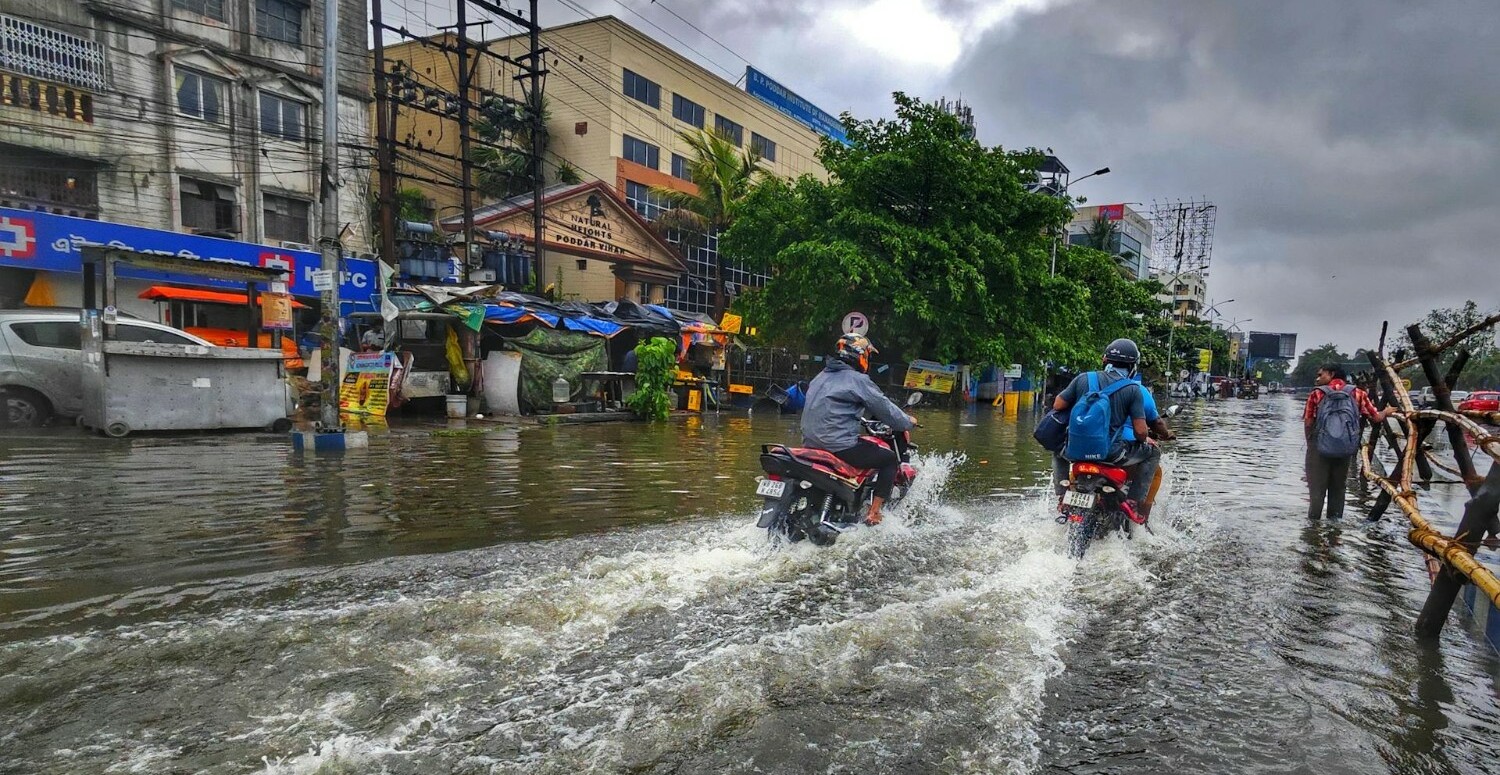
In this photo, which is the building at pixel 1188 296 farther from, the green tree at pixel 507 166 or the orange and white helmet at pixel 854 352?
the orange and white helmet at pixel 854 352

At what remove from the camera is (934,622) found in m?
4.31

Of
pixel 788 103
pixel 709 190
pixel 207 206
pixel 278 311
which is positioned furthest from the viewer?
pixel 788 103

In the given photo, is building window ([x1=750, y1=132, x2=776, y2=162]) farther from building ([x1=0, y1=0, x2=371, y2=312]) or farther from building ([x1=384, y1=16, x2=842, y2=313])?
building ([x1=0, y1=0, x2=371, y2=312])

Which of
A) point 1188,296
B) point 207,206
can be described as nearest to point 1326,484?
point 207,206

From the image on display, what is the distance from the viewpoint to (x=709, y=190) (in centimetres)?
3017

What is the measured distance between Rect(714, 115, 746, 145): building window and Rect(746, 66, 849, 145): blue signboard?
2146mm

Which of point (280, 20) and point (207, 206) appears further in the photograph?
point (280, 20)

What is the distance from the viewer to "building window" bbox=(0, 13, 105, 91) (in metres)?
15.9

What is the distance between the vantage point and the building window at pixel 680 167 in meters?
34.1

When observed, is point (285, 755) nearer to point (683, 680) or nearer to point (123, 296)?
point (683, 680)

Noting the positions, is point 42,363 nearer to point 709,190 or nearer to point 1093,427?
point 1093,427

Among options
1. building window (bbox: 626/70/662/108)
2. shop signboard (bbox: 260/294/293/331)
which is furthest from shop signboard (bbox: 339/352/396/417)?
building window (bbox: 626/70/662/108)

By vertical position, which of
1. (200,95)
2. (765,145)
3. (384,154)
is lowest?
(384,154)

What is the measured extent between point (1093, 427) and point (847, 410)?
173 cm
